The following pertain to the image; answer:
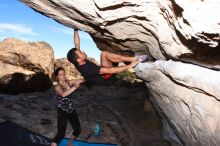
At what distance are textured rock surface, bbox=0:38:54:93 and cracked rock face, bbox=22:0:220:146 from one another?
43.1 feet

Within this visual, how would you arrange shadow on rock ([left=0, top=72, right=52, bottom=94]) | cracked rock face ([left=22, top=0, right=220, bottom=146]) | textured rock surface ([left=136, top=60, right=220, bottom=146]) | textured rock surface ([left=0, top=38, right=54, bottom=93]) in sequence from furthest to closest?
textured rock surface ([left=0, top=38, right=54, bottom=93]), shadow on rock ([left=0, top=72, right=52, bottom=94]), textured rock surface ([left=136, top=60, right=220, bottom=146]), cracked rock face ([left=22, top=0, right=220, bottom=146])

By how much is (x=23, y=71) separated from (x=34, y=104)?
5.01 meters

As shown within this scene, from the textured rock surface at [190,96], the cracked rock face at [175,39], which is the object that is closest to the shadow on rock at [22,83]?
the cracked rock face at [175,39]

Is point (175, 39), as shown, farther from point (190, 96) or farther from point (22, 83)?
point (22, 83)

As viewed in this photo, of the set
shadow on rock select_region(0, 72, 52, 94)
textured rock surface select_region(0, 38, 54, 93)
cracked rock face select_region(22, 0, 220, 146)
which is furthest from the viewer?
textured rock surface select_region(0, 38, 54, 93)

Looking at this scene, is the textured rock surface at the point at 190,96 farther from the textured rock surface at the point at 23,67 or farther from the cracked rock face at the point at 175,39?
the textured rock surface at the point at 23,67

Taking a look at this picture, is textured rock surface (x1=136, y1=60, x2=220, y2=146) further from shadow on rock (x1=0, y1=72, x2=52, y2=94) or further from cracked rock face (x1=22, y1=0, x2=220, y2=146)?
shadow on rock (x1=0, y1=72, x2=52, y2=94)

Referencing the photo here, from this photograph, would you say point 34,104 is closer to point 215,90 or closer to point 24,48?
point 24,48

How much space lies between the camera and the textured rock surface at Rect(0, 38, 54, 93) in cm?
1959

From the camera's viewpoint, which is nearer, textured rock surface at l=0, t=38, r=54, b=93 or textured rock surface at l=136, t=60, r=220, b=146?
textured rock surface at l=136, t=60, r=220, b=146

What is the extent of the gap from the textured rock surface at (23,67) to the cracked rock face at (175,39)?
13.1 m

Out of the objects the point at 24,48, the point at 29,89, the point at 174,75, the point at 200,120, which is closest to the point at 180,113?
the point at 200,120

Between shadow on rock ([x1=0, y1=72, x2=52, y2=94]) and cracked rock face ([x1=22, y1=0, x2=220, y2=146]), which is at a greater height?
cracked rock face ([x1=22, y1=0, x2=220, y2=146])

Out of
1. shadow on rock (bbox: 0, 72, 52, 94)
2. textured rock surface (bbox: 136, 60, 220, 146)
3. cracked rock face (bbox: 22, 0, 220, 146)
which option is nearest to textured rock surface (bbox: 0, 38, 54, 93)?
shadow on rock (bbox: 0, 72, 52, 94)
